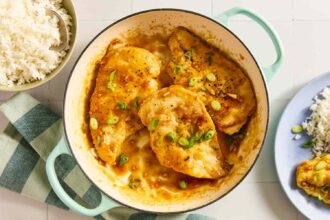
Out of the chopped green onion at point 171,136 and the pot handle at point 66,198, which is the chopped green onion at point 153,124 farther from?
the pot handle at point 66,198

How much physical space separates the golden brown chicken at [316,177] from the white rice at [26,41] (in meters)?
1.00

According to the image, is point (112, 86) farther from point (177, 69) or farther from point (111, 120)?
point (177, 69)

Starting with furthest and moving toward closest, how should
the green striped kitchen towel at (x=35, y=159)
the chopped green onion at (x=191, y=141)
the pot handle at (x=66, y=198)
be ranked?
the green striped kitchen towel at (x=35, y=159), the chopped green onion at (x=191, y=141), the pot handle at (x=66, y=198)

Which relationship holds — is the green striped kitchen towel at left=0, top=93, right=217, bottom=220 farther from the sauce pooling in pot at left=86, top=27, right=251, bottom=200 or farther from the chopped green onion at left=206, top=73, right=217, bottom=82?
the chopped green onion at left=206, top=73, right=217, bottom=82

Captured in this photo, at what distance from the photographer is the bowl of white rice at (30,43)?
2088 mm

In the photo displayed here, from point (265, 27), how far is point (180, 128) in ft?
1.56

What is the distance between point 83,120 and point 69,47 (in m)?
0.28

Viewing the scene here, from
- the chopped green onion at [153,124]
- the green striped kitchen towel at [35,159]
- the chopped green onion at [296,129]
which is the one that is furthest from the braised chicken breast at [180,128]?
the chopped green onion at [296,129]

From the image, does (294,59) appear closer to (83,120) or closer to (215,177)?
(215,177)

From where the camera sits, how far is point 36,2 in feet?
7.00

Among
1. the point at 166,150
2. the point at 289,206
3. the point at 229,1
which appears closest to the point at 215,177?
the point at 166,150

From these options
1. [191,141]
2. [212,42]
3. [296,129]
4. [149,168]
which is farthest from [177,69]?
[296,129]

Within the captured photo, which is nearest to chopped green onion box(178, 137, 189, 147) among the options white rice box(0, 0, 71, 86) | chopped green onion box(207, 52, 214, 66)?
chopped green onion box(207, 52, 214, 66)

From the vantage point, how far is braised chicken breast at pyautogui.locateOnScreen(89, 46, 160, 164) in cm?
212
